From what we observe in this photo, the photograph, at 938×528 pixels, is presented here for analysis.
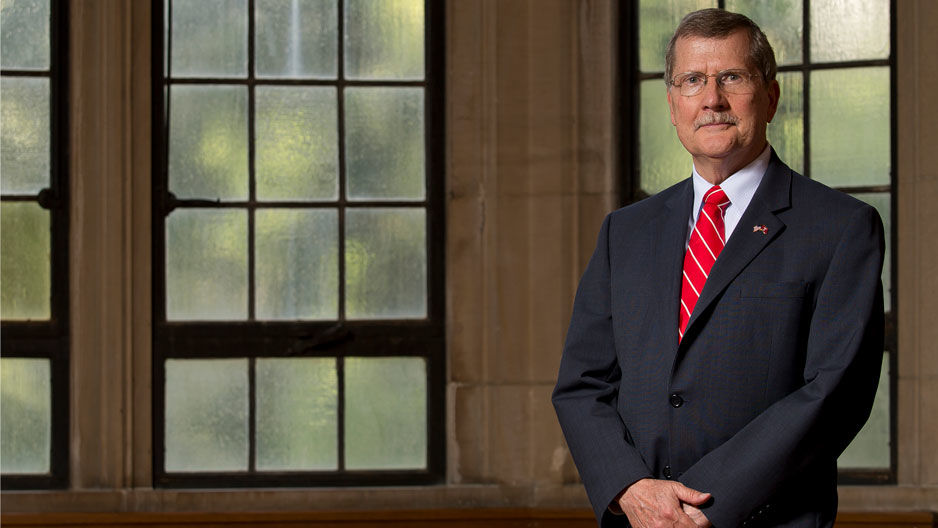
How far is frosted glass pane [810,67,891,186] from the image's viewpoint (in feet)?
11.8

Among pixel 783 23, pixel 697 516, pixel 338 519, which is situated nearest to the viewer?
pixel 697 516

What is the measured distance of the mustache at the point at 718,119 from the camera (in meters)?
1.68

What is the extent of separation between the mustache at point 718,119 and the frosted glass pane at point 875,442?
2199 millimetres

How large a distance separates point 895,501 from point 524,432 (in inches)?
48.6

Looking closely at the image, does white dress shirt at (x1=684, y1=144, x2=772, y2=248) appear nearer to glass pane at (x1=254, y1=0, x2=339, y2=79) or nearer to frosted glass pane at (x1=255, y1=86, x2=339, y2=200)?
frosted glass pane at (x1=255, y1=86, x2=339, y2=200)

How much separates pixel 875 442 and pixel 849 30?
1.39 meters

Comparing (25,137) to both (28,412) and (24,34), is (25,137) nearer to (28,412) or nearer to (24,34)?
(24,34)

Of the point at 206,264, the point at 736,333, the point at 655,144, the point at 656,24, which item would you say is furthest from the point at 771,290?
the point at 206,264

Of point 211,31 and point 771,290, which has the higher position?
point 211,31

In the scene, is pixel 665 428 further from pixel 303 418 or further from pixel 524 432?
pixel 303 418

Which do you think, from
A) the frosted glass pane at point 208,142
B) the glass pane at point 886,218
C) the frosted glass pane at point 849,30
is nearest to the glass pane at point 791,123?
the frosted glass pane at point 849,30

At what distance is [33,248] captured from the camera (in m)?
3.64

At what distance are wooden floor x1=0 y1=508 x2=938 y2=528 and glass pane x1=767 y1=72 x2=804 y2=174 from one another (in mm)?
1392

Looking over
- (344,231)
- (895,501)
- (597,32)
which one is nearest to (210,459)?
(344,231)
